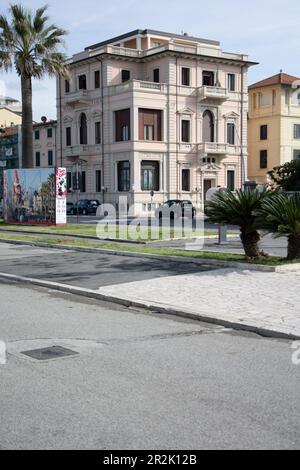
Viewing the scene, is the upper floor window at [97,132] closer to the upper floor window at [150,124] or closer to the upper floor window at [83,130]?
the upper floor window at [83,130]

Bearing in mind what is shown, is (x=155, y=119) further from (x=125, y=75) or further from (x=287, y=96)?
(x=287, y=96)

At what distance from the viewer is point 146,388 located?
557cm

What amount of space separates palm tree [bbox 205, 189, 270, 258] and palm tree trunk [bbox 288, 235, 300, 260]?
31.0 inches

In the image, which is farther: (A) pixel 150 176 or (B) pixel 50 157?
(B) pixel 50 157

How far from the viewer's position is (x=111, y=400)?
206 inches

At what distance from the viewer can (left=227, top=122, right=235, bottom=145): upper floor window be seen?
6141cm

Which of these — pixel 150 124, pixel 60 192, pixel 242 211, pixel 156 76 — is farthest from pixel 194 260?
pixel 156 76

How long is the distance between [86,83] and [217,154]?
15090mm

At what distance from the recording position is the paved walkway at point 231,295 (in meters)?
8.61

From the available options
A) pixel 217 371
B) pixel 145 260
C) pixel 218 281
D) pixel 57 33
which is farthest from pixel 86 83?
pixel 217 371

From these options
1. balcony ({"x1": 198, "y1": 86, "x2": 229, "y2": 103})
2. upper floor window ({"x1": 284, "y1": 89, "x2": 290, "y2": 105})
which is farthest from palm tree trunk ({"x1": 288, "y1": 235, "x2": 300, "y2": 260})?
upper floor window ({"x1": 284, "y1": 89, "x2": 290, "y2": 105})

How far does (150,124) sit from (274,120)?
18.4 meters

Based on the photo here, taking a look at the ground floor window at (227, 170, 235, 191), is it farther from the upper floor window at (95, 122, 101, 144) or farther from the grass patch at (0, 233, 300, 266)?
the grass patch at (0, 233, 300, 266)

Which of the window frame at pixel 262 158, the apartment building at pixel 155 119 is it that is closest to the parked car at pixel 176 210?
the apartment building at pixel 155 119
